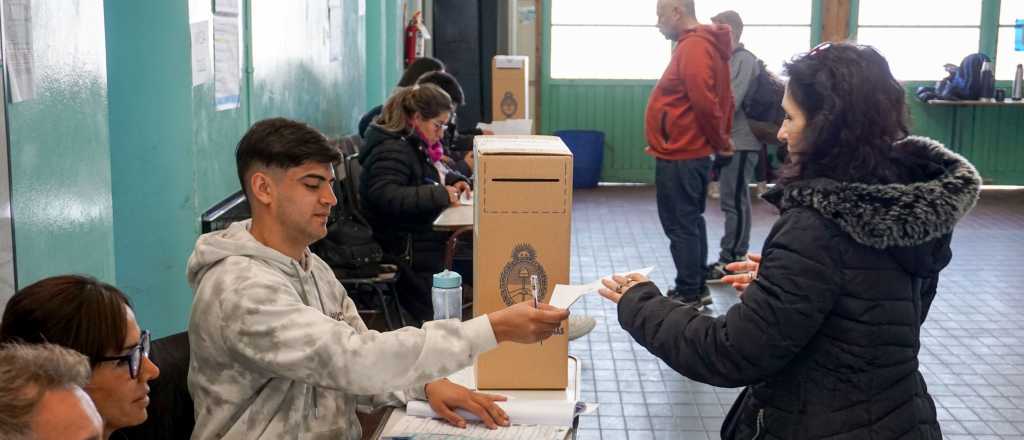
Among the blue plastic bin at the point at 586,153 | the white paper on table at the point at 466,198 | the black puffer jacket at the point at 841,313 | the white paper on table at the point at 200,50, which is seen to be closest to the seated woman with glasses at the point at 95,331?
the black puffer jacket at the point at 841,313

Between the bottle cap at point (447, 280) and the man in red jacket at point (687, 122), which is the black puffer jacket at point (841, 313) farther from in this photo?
the man in red jacket at point (687, 122)

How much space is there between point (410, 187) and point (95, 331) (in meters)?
3.60

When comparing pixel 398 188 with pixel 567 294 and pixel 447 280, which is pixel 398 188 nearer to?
pixel 447 280

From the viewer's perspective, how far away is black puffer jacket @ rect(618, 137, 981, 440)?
204cm

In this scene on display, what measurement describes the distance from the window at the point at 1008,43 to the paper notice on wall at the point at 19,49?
35.0ft

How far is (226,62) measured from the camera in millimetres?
4449

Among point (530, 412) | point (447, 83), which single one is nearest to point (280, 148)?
point (530, 412)

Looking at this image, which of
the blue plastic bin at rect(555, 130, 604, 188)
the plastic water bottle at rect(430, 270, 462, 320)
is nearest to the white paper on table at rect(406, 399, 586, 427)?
the plastic water bottle at rect(430, 270, 462, 320)

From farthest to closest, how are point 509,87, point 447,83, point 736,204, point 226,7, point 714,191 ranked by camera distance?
point 714,191, point 509,87, point 736,204, point 447,83, point 226,7

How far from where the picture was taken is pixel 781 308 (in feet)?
6.72

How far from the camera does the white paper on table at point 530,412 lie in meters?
2.36

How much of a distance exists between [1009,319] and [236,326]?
5107 mm

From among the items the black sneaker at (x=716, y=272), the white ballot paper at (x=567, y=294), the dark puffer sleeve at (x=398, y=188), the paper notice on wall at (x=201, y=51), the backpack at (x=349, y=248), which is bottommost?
the black sneaker at (x=716, y=272)

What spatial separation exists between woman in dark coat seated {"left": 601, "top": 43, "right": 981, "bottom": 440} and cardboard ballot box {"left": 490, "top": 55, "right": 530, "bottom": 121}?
636 cm
